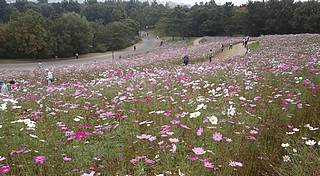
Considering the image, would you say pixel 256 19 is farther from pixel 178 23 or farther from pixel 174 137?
pixel 174 137

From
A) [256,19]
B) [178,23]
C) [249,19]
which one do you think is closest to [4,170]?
[256,19]

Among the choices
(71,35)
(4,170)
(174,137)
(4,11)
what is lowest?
(174,137)

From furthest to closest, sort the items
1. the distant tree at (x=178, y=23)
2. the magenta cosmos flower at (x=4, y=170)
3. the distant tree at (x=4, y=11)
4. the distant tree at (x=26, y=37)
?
1. the distant tree at (x=4, y=11)
2. the distant tree at (x=178, y=23)
3. the distant tree at (x=26, y=37)
4. the magenta cosmos flower at (x=4, y=170)

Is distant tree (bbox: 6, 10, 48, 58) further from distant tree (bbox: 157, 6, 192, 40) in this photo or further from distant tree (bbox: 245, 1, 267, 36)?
distant tree (bbox: 245, 1, 267, 36)

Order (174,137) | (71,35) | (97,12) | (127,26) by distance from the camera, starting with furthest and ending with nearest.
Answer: (97,12), (127,26), (71,35), (174,137)

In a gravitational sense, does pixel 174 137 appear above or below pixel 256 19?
below

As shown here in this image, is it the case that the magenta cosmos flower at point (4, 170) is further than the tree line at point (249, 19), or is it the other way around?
the tree line at point (249, 19)

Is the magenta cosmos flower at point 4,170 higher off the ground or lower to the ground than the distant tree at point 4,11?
lower

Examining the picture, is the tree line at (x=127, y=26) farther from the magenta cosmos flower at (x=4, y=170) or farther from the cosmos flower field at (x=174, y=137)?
the magenta cosmos flower at (x=4, y=170)

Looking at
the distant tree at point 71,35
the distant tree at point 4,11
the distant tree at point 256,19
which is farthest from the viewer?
the distant tree at point 4,11

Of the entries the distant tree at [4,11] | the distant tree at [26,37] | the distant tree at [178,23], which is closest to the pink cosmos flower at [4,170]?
the distant tree at [26,37]

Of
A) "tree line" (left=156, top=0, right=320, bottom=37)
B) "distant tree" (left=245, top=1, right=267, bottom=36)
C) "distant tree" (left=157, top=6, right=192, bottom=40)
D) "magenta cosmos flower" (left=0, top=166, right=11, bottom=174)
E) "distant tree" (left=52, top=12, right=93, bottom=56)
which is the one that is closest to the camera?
"magenta cosmos flower" (left=0, top=166, right=11, bottom=174)

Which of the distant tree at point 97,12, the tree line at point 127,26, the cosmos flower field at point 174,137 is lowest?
the cosmos flower field at point 174,137

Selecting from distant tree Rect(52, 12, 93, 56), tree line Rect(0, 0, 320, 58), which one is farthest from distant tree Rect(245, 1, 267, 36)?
distant tree Rect(52, 12, 93, 56)
